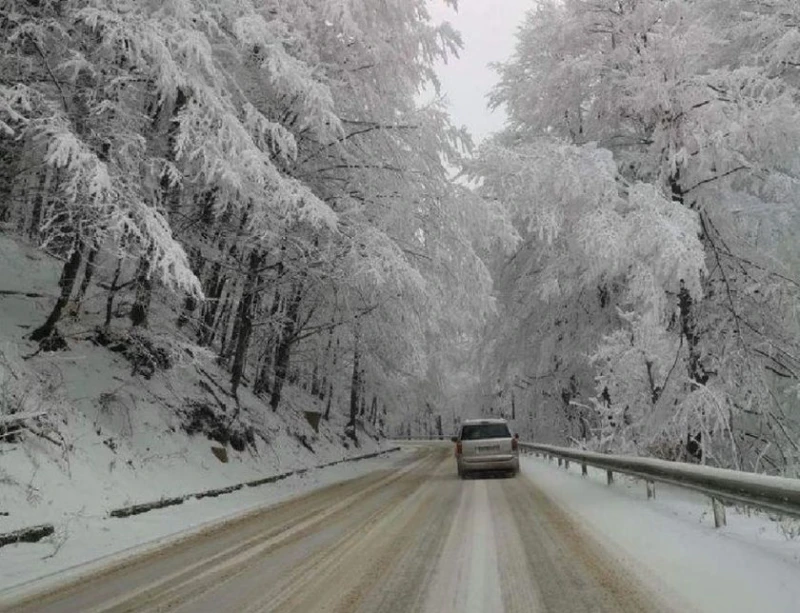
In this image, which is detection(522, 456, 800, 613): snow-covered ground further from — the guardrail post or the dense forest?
the dense forest

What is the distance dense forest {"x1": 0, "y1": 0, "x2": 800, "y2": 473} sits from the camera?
9.16m

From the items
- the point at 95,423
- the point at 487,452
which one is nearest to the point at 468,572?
the point at 95,423

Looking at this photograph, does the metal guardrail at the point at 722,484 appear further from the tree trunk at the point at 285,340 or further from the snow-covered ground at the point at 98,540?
the tree trunk at the point at 285,340

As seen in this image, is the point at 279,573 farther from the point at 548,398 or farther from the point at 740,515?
the point at 548,398

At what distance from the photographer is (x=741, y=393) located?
34.5 feet

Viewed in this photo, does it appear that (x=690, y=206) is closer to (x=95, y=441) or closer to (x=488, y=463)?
(x=488, y=463)

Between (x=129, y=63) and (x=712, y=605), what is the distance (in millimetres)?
10361

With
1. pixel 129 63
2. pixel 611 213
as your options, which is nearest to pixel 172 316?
pixel 129 63

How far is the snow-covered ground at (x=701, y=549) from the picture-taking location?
4512mm

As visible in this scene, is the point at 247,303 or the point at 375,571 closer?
the point at 375,571

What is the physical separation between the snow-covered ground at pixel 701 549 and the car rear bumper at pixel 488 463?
6.18m

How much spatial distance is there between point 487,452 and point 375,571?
38.5 feet

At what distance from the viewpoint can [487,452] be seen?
1691 centimetres

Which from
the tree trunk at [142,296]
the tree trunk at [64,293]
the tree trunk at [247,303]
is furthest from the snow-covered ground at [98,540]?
the tree trunk at [247,303]
